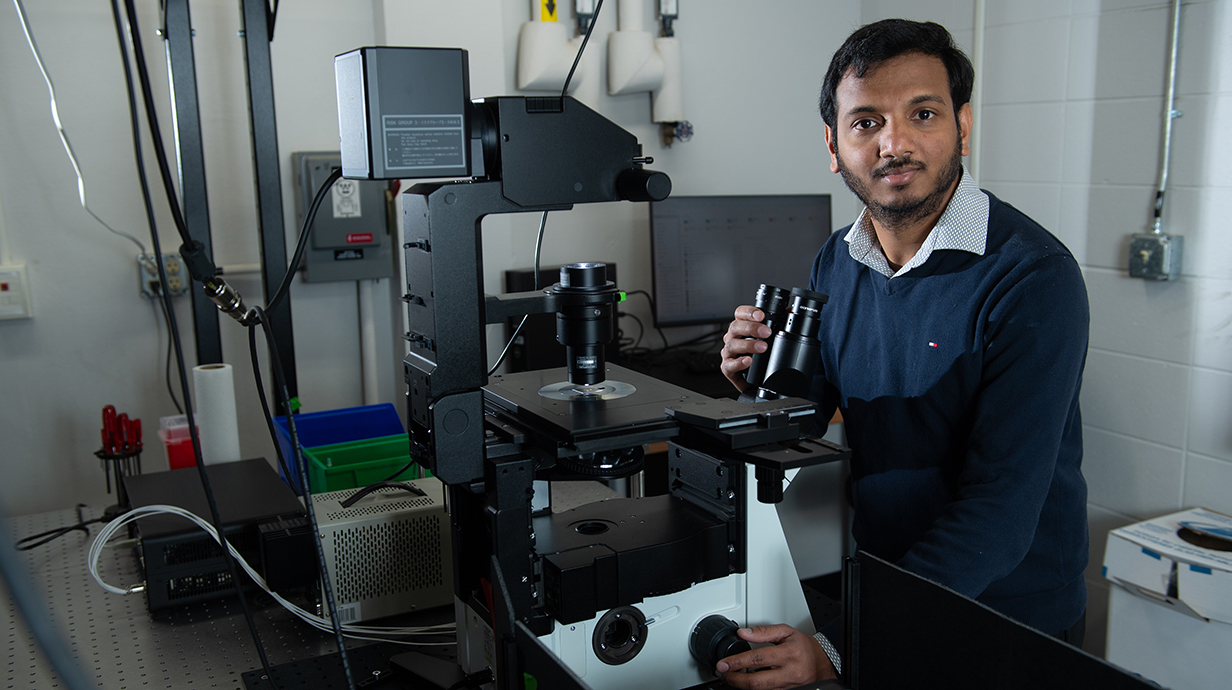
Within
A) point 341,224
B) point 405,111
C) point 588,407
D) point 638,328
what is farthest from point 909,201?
point 341,224

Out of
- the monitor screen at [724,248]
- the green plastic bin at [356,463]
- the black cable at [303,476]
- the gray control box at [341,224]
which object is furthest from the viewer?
the monitor screen at [724,248]

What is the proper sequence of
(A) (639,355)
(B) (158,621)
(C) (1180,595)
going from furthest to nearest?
(A) (639,355)
(C) (1180,595)
(B) (158,621)

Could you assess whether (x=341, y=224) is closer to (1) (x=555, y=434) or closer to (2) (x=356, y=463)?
(2) (x=356, y=463)

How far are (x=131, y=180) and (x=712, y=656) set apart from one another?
7.34 ft

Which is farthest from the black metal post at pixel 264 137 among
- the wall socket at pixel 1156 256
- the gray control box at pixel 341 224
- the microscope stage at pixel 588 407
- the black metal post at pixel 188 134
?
the wall socket at pixel 1156 256

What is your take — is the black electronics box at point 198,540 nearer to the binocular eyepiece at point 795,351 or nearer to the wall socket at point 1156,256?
the binocular eyepiece at point 795,351

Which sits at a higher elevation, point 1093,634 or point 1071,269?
point 1071,269

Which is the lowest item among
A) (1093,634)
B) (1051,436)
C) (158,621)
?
(1093,634)

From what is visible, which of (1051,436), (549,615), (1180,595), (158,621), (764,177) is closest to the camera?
(549,615)

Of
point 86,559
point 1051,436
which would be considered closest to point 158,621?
point 86,559

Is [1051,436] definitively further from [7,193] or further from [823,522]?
[7,193]

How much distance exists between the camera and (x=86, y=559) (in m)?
1.42

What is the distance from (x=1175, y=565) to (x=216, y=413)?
2.02 m

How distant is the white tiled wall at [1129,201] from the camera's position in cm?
208
